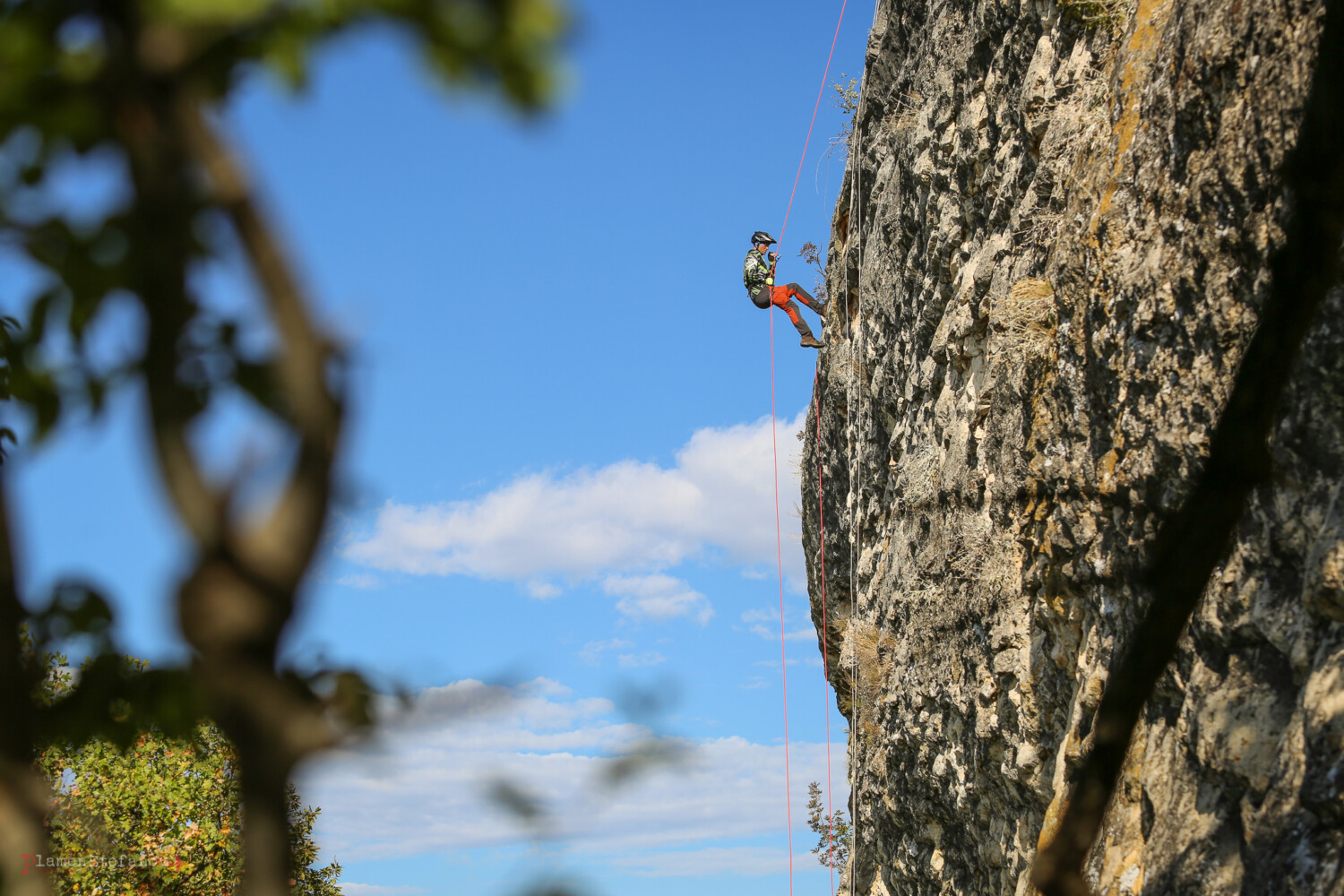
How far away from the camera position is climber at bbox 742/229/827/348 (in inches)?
605

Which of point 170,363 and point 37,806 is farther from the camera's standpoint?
point 37,806

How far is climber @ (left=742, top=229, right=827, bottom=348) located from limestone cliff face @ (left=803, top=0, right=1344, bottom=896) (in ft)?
7.83

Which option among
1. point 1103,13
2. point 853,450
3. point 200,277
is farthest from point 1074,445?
point 853,450

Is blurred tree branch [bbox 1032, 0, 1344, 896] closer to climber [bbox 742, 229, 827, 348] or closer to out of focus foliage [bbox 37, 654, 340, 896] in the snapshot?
climber [bbox 742, 229, 827, 348]

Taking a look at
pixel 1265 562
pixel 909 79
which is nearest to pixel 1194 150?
pixel 1265 562

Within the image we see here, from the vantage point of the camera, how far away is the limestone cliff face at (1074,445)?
4.45 m

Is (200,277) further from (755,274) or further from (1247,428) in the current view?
(755,274)

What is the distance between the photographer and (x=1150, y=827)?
201 inches

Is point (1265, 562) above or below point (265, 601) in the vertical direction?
above

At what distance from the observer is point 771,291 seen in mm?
15750

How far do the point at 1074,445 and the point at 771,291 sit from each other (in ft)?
31.2

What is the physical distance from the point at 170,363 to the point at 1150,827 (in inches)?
204

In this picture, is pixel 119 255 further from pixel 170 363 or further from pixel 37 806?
pixel 37 806

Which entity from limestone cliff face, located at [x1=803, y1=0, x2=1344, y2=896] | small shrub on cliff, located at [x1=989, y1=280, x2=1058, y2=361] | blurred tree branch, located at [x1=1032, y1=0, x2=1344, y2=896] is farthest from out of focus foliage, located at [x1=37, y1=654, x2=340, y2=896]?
blurred tree branch, located at [x1=1032, y1=0, x2=1344, y2=896]
